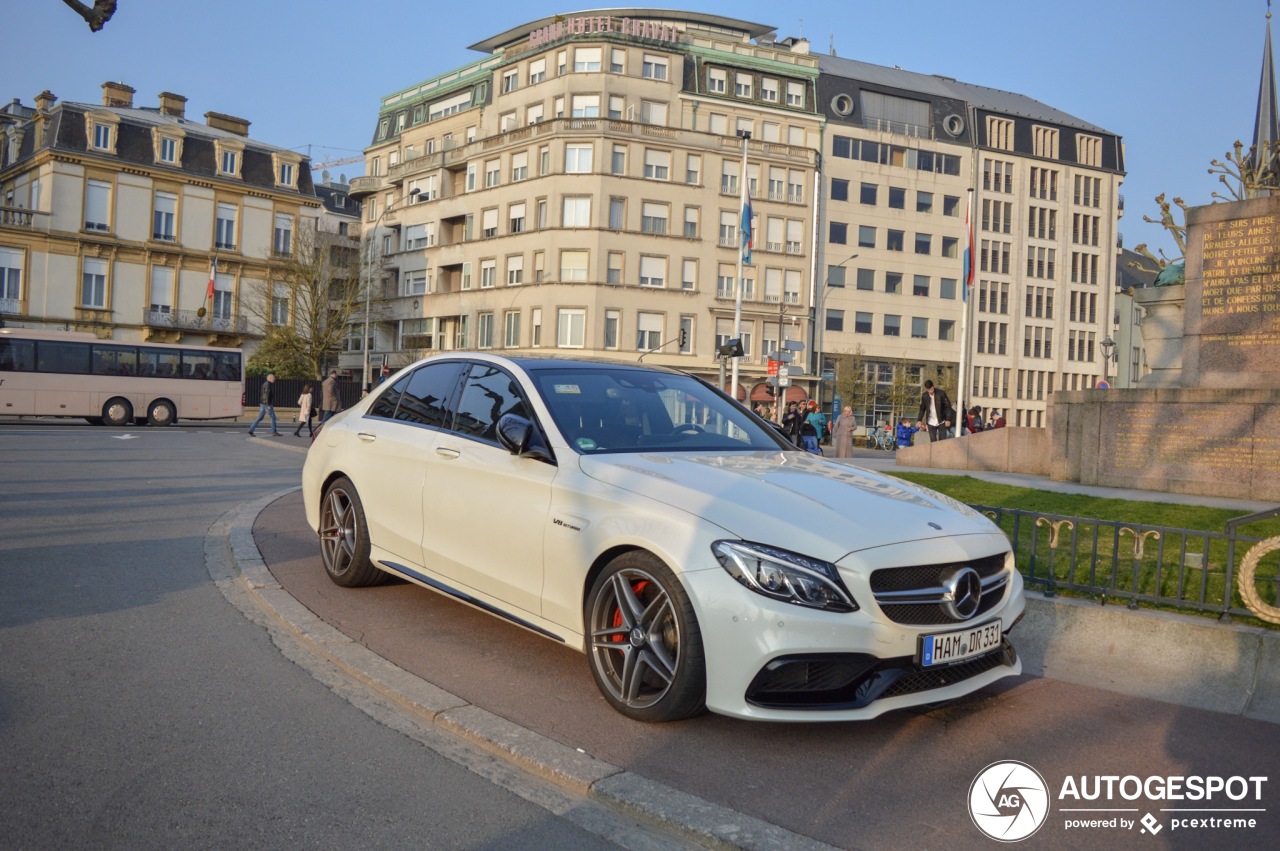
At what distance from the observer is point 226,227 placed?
61.1 metres

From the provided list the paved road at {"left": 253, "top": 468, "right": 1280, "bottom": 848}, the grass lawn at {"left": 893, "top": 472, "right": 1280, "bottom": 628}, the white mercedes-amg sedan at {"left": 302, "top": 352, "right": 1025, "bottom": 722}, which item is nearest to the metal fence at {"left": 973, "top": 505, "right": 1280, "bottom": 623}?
the grass lawn at {"left": 893, "top": 472, "right": 1280, "bottom": 628}

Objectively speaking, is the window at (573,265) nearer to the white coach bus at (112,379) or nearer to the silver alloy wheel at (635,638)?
the white coach bus at (112,379)

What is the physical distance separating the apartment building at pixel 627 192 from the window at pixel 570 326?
0.11m

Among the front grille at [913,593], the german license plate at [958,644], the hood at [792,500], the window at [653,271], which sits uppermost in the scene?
the window at [653,271]

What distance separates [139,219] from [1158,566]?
204ft

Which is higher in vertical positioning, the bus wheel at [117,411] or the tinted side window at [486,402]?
the tinted side window at [486,402]

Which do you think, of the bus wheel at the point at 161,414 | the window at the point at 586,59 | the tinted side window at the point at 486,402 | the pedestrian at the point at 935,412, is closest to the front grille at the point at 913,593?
the tinted side window at the point at 486,402

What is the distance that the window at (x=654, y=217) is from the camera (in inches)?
2224

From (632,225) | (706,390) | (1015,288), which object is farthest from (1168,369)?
(1015,288)

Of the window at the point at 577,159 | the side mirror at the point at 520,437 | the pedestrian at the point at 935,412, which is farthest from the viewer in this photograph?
the window at the point at 577,159

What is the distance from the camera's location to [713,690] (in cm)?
403

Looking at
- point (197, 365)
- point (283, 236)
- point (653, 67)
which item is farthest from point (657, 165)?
point (197, 365)

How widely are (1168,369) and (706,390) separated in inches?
427

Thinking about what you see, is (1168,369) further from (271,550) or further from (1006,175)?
(1006,175)
